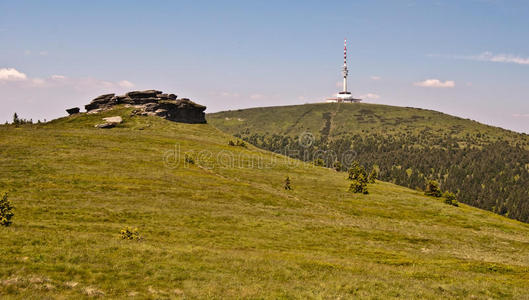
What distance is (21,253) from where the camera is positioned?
87.0 feet

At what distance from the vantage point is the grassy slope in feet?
83.7

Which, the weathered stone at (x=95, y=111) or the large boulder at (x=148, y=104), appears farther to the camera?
the large boulder at (x=148, y=104)

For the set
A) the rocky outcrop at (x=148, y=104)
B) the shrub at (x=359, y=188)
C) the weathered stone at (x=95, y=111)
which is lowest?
the shrub at (x=359, y=188)

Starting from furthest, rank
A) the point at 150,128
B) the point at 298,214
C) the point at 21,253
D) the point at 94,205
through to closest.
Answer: the point at 150,128, the point at 298,214, the point at 94,205, the point at 21,253

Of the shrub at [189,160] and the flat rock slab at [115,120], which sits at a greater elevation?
the flat rock slab at [115,120]

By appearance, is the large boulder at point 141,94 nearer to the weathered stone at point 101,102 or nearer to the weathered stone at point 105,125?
the weathered stone at point 101,102

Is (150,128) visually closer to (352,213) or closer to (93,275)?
(352,213)

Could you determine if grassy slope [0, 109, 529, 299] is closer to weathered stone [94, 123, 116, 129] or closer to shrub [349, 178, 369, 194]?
shrub [349, 178, 369, 194]

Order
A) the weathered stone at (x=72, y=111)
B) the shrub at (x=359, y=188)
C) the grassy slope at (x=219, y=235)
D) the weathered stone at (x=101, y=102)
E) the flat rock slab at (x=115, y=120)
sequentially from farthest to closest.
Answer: the weathered stone at (x=101, y=102) → the weathered stone at (x=72, y=111) → the flat rock slab at (x=115, y=120) → the shrub at (x=359, y=188) → the grassy slope at (x=219, y=235)

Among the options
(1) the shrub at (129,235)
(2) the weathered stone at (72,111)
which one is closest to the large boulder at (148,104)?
(2) the weathered stone at (72,111)

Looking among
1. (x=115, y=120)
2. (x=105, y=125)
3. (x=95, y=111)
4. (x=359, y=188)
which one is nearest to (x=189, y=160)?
(x=359, y=188)

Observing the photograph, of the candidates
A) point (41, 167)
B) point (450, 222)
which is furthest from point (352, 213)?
point (41, 167)

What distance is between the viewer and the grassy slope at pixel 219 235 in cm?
2552

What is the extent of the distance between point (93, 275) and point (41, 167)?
61.2m
